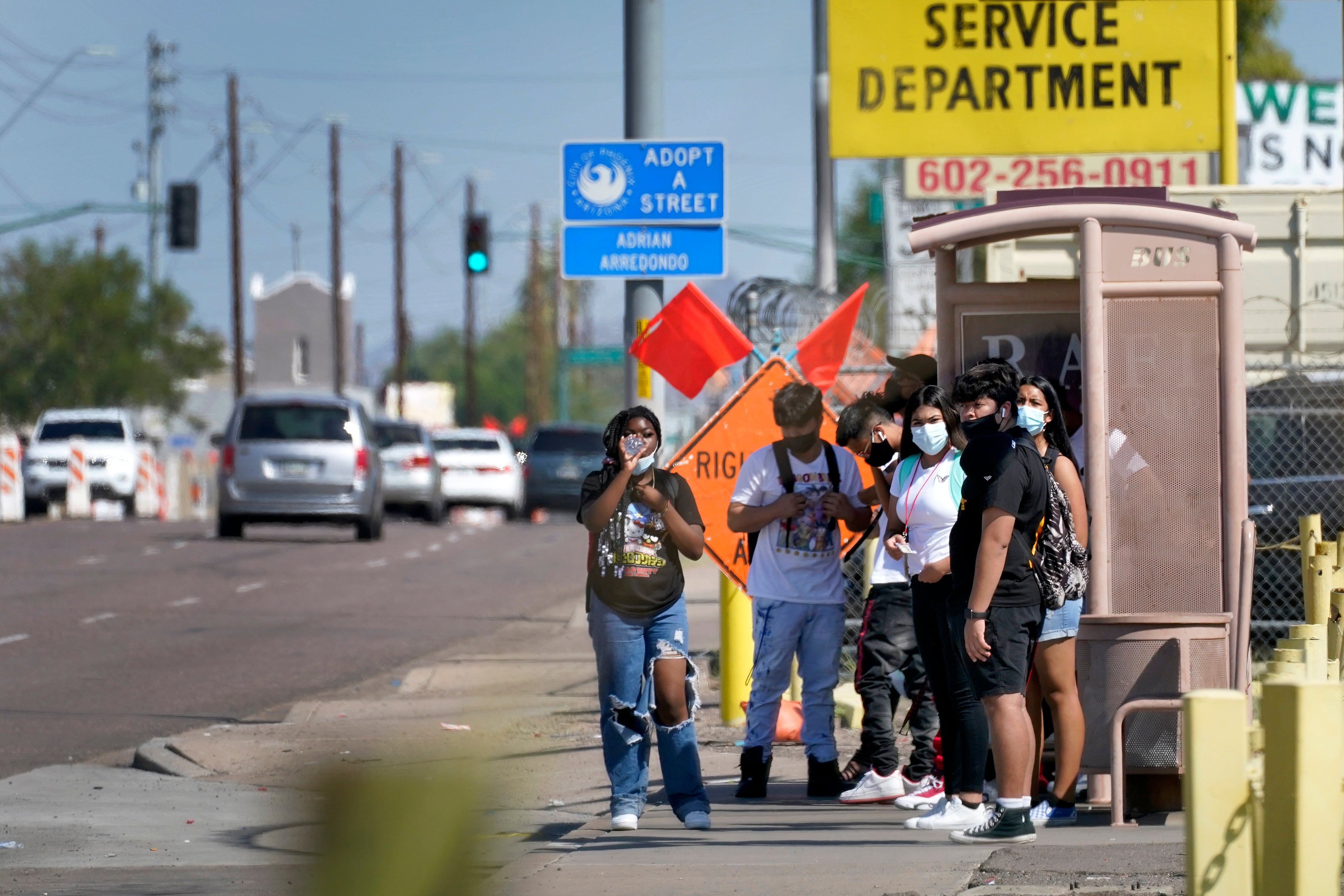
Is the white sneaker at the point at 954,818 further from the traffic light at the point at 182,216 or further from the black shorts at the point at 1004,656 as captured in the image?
the traffic light at the point at 182,216

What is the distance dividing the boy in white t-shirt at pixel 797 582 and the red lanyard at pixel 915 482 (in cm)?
48

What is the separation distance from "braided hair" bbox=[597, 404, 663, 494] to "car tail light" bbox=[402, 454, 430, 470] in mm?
25020

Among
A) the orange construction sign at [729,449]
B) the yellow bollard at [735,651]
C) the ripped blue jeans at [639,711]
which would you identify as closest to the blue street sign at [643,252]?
the orange construction sign at [729,449]

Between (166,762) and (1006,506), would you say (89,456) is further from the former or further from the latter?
(1006,506)

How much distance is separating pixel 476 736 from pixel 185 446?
61.8 meters

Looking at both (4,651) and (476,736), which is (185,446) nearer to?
(4,651)

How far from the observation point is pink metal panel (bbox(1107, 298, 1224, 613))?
7.52 meters

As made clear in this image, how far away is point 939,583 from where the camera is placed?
7.13 m

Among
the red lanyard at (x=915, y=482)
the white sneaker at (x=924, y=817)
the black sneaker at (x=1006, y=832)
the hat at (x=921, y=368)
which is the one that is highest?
the hat at (x=921, y=368)

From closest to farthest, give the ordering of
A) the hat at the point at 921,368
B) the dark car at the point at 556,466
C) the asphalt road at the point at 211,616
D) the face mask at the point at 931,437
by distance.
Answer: the face mask at the point at 931,437
the hat at the point at 921,368
the asphalt road at the point at 211,616
the dark car at the point at 556,466

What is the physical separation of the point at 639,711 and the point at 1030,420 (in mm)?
1795

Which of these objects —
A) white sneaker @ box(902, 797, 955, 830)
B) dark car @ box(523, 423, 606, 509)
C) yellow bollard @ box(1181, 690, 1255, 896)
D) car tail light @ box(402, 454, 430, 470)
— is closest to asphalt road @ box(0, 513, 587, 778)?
car tail light @ box(402, 454, 430, 470)

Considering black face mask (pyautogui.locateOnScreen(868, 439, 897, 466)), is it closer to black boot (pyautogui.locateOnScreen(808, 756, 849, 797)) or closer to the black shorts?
black boot (pyautogui.locateOnScreen(808, 756, 849, 797))

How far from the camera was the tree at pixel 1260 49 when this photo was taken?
32312 mm
